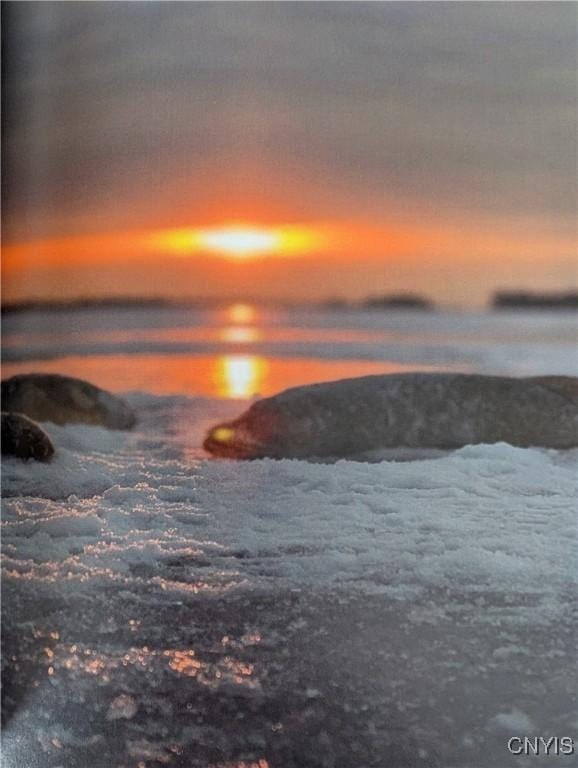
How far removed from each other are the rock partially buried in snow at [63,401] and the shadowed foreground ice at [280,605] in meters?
0.03

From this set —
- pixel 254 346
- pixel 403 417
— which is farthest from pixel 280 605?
pixel 254 346

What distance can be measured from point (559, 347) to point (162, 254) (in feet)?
2.09

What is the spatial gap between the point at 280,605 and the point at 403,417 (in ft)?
1.06

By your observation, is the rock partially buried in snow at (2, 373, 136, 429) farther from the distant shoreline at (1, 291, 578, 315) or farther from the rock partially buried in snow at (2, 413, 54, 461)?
the distant shoreline at (1, 291, 578, 315)

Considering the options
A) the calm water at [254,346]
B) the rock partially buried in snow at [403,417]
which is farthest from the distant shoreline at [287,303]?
the rock partially buried in snow at [403,417]

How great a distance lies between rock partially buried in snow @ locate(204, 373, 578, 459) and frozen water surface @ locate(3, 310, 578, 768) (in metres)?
0.03

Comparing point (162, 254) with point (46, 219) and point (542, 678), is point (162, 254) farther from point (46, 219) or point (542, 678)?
point (542, 678)

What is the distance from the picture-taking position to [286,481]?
1.25 meters

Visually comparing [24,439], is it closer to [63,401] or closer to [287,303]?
[63,401]

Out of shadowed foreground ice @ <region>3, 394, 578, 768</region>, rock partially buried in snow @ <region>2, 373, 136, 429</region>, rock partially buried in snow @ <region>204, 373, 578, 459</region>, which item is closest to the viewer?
shadowed foreground ice @ <region>3, 394, 578, 768</region>

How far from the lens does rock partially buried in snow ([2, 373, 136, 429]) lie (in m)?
1.36

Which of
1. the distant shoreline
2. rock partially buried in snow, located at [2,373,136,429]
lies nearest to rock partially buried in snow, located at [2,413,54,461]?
rock partially buried in snow, located at [2,373,136,429]

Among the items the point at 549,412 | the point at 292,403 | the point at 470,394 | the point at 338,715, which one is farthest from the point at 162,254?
the point at 338,715

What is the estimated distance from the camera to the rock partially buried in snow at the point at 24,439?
1.36 metres
